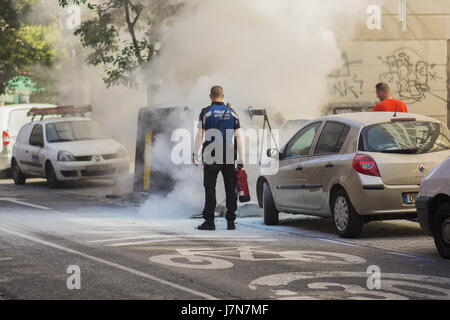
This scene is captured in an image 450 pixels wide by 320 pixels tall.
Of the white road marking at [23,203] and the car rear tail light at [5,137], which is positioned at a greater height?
the car rear tail light at [5,137]

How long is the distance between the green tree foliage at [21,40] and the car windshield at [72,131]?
1039 cm

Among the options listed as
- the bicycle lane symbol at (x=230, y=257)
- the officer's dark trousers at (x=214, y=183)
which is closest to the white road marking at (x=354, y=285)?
the bicycle lane symbol at (x=230, y=257)

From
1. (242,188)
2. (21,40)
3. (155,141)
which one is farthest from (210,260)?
(21,40)

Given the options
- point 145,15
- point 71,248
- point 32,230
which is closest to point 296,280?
point 71,248

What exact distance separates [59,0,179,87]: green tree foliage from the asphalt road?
643 cm

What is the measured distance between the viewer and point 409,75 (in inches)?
864

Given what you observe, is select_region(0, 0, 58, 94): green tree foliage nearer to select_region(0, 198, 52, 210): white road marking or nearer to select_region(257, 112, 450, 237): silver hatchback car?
select_region(0, 198, 52, 210): white road marking

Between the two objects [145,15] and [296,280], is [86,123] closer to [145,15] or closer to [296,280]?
[145,15]

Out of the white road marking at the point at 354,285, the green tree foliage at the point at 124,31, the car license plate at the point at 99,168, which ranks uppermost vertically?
the green tree foliage at the point at 124,31

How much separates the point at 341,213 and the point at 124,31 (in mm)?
10780

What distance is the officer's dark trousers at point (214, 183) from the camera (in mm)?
12320

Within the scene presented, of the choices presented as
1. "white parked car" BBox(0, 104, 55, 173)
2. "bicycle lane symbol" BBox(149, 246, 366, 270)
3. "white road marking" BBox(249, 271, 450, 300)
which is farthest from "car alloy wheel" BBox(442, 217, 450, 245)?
"white parked car" BBox(0, 104, 55, 173)

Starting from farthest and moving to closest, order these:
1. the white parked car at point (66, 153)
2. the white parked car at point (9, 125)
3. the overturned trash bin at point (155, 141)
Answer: the white parked car at point (9, 125), the white parked car at point (66, 153), the overturned trash bin at point (155, 141)

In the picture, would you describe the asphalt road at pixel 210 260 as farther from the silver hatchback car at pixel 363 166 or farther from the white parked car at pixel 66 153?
the white parked car at pixel 66 153
